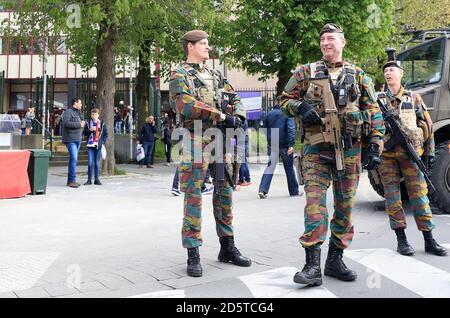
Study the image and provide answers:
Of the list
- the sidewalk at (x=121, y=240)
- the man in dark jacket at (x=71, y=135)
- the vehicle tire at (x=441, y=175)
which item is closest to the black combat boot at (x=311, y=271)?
the sidewalk at (x=121, y=240)

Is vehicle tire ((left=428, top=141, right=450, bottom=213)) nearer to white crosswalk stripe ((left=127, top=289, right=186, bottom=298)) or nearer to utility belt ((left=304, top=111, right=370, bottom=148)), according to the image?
utility belt ((left=304, top=111, right=370, bottom=148))

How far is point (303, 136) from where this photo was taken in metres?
4.38

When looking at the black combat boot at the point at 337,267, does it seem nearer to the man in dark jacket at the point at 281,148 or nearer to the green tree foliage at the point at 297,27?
the man in dark jacket at the point at 281,148

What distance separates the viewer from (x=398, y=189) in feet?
18.0

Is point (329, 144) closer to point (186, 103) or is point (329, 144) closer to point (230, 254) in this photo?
point (186, 103)

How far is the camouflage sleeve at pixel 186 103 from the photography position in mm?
4426

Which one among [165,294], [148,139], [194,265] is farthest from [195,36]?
[148,139]

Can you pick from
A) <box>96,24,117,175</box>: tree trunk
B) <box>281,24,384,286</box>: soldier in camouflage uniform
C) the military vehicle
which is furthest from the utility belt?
<box>96,24,117,175</box>: tree trunk

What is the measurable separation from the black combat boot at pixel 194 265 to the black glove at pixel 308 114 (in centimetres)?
150

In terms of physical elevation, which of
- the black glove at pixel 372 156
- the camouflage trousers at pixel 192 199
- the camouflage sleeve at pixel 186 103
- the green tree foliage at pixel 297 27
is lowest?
the camouflage trousers at pixel 192 199

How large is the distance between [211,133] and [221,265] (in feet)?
4.15

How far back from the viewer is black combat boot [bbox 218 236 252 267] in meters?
4.83

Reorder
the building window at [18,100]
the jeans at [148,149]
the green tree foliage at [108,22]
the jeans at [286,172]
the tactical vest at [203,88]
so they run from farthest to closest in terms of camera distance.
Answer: the building window at [18,100] < the jeans at [148,149] < the green tree foliage at [108,22] < the jeans at [286,172] < the tactical vest at [203,88]
